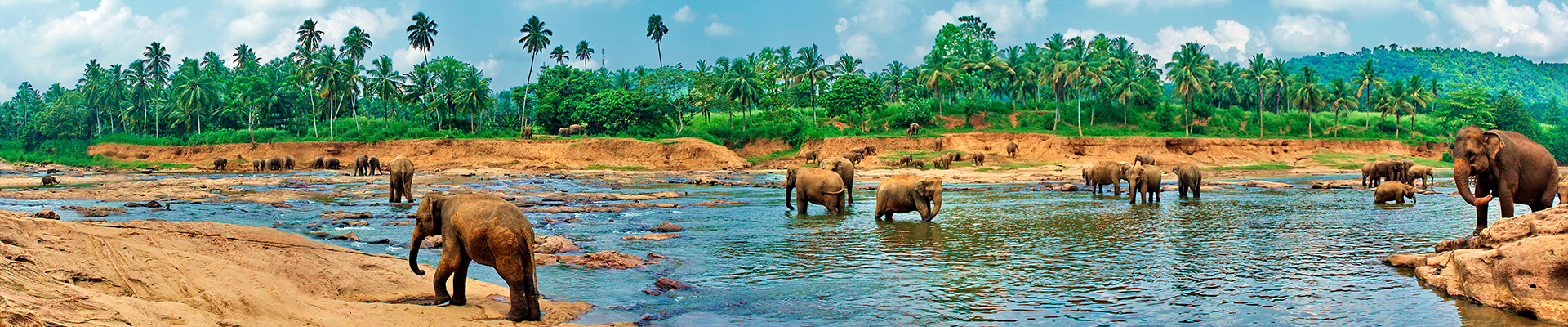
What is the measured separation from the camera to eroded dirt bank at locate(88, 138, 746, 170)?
6231cm

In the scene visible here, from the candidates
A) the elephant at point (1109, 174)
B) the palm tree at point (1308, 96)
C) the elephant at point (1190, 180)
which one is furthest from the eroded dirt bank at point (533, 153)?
the palm tree at point (1308, 96)

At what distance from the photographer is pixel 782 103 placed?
75250 mm

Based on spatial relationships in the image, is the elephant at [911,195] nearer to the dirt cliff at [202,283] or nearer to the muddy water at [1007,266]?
the muddy water at [1007,266]

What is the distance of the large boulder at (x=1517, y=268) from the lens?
8141 millimetres

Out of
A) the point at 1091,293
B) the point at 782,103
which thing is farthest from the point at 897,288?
the point at 782,103

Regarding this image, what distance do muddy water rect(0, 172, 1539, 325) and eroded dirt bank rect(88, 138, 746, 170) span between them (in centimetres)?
3874

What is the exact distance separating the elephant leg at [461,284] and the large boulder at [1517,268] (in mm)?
10065

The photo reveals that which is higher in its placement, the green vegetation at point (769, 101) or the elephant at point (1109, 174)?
the green vegetation at point (769, 101)


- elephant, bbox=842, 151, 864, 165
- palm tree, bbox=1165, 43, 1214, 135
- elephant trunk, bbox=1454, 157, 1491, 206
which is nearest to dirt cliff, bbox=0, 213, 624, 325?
Result: elephant trunk, bbox=1454, 157, 1491, 206

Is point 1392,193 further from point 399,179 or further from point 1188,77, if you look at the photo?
point 1188,77

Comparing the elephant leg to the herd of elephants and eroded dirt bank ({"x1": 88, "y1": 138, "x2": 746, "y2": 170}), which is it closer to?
the herd of elephants

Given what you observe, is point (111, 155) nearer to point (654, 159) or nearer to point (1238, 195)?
→ point (654, 159)

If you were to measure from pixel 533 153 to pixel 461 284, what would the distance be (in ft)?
189

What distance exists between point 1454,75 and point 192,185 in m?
234
